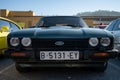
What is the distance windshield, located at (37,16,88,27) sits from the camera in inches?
244

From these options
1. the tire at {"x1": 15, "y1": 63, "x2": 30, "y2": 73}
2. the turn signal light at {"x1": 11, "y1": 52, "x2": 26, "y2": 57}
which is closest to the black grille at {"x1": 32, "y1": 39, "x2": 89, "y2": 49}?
the turn signal light at {"x1": 11, "y1": 52, "x2": 26, "y2": 57}

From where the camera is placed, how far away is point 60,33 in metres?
4.68

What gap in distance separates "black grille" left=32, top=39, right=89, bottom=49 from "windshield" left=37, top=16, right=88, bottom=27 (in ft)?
5.04

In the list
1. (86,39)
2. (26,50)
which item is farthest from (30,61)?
(86,39)

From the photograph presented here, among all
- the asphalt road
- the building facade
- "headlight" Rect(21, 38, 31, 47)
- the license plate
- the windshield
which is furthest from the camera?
the building facade

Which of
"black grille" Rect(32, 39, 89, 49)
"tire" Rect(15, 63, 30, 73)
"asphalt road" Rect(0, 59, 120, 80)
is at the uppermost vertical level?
"black grille" Rect(32, 39, 89, 49)

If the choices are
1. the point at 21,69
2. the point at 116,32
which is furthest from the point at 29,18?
the point at 21,69

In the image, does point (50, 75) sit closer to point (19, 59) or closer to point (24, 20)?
point (19, 59)

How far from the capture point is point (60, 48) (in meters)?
4.55

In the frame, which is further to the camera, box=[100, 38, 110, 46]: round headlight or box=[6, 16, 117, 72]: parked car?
box=[100, 38, 110, 46]: round headlight

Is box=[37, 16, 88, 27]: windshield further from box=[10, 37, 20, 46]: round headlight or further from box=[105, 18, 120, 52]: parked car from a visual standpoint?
box=[10, 37, 20, 46]: round headlight

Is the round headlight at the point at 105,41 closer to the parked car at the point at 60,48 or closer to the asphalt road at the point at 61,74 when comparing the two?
the parked car at the point at 60,48

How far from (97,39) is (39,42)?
1.00m

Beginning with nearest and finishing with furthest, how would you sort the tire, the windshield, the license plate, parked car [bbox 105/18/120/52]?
the license plate
the tire
the windshield
parked car [bbox 105/18/120/52]
